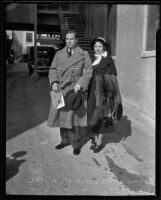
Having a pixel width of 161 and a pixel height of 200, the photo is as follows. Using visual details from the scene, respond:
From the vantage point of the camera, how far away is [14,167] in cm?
396

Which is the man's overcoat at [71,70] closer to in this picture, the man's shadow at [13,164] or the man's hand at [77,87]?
the man's hand at [77,87]

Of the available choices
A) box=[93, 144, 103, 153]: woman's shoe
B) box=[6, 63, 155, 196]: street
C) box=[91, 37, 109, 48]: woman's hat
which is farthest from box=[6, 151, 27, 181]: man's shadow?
box=[91, 37, 109, 48]: woman's hat

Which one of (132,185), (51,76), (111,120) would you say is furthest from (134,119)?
(51,76)

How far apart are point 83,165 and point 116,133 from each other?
2.49 ft

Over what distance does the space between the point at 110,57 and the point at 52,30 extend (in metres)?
0.91

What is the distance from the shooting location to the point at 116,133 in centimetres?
440

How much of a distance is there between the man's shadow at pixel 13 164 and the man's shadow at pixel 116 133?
2.97 ft

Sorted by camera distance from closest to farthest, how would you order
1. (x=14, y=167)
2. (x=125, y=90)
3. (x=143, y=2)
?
(x=143, y=2) → (x=14, y=167) → (x=125, y=90)

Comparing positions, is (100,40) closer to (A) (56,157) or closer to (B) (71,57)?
(B) (71,57)

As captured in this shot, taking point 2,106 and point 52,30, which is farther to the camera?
point 52,30

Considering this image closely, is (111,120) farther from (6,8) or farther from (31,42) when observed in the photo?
(6,8)

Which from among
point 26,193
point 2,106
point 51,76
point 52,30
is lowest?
point 26,193

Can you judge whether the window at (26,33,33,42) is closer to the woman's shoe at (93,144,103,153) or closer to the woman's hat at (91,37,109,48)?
the woman's hat at (91,37,109,48)

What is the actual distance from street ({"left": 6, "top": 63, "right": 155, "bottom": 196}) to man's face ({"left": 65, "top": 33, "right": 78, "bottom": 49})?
0.54 metres
